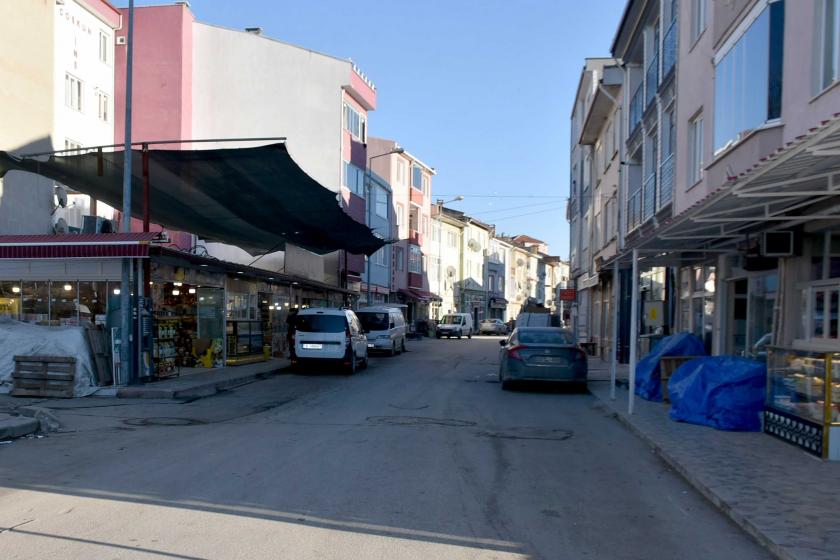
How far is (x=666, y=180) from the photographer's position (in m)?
18.9

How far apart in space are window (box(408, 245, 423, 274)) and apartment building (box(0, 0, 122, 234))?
27491 millimetres

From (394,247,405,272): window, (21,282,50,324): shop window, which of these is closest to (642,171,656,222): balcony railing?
(21,282,50,324): shop window

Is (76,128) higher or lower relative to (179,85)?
lower

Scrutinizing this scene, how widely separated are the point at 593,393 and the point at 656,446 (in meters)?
7.30

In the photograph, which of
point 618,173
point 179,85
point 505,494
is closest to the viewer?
point 505,494

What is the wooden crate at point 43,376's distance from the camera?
1466 cm

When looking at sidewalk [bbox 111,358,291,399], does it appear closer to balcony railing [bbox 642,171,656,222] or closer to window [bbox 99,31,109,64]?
balcony railing [bbox 642,171,656,222]

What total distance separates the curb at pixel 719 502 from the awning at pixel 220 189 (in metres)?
8.20

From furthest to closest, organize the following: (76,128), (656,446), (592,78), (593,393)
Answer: (592,78)
(76,128)
(593,393)
(656,446)

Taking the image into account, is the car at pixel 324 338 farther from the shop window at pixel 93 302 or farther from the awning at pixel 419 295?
the awning at pixel 419 295

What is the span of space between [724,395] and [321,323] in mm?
12716

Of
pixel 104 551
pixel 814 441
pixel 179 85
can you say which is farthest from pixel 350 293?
pixel 104 551

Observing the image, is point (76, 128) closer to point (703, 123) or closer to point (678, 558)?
point (703, 123)

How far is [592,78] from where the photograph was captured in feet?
115
